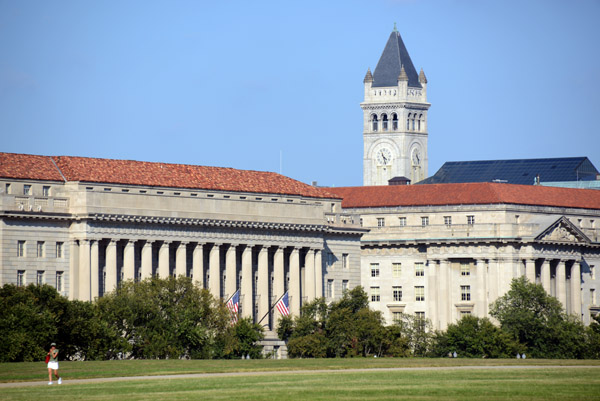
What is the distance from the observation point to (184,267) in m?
187

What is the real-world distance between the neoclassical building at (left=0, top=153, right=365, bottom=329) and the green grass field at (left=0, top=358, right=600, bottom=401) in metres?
38.0

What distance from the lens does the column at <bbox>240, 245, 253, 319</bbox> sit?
193625 millimetres

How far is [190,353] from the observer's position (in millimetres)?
162875

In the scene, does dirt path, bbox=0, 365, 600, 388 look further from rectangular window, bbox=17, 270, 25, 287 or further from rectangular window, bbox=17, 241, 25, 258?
rectangular window, bbox=17, 241, 25, 258

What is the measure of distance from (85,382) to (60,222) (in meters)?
61.6

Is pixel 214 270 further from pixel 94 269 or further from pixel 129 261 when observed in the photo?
pixel 94 269

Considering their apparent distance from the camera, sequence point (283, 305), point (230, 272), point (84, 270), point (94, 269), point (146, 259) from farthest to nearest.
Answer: point (230, 272) → point (283, 305) → point (146, 259) → point (94, 269) → point (84, 270)

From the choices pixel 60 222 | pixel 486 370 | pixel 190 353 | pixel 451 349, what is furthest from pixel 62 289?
pixel 486 370

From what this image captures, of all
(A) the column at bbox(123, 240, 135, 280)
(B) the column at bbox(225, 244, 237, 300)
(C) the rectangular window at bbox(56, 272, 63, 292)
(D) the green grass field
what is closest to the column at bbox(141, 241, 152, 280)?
(A) the column at bbox(123, 240, 135, 280)

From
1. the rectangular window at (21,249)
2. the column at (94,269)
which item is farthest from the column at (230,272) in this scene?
the rectangular window at (21,249)

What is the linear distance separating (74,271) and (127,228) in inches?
312

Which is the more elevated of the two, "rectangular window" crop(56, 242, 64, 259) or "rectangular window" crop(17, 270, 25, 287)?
"rectangular window" crop(56, 242, 64, 259)

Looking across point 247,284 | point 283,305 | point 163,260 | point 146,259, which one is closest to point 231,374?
point 146,259

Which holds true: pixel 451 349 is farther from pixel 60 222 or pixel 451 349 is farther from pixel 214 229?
pixel 60 222
